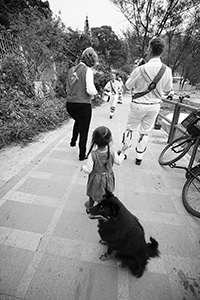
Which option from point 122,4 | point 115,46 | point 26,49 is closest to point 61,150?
point 26,49

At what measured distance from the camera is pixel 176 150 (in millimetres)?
2930

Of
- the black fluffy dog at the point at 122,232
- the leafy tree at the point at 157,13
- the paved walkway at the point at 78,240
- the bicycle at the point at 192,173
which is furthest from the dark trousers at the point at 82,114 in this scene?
the leafy tree at the point at 157,13

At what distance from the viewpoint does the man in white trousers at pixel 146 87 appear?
2178mm

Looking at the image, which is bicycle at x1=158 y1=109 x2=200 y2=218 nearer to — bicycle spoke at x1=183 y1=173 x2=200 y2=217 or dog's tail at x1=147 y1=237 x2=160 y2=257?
bicycle spoke at x1=183 y1=173 x2=200 y2=217

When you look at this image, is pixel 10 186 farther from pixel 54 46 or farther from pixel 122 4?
pixel 122 4

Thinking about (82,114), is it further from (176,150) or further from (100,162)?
(176,150)

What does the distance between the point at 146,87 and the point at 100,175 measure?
5.14 feet

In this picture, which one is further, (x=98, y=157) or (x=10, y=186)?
(x=10, y=186)

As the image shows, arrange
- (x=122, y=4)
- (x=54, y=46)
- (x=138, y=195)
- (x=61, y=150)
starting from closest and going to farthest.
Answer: (x=138, y=195), (x=61, y=150), (x=54, y=46), (x=122, y=4)

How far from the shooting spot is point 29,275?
1241mm

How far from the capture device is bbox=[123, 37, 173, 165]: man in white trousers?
2.18m

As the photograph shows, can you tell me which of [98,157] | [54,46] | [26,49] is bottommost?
[98,157]

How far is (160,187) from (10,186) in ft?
7.19

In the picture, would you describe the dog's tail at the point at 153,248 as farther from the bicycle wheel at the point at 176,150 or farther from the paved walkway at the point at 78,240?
the bicycle wheel at the point at 176,150
